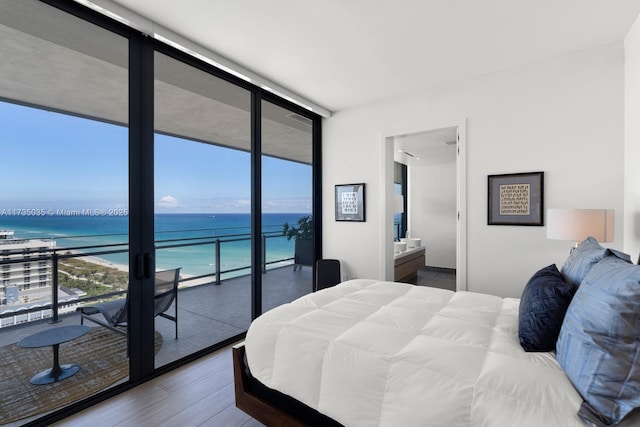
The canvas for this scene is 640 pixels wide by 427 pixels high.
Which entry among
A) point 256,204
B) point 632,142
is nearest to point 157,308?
point 256,204

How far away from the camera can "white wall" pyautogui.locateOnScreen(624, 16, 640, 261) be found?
2.23 m

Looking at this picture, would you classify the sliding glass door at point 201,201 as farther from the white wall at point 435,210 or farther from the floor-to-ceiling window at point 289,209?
the white wall at point 435,210

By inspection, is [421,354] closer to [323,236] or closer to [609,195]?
[609,195]

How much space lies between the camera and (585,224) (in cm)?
226

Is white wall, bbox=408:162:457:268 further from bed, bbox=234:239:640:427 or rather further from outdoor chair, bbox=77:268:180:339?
outdoor chair, bbox=77:268:180:339

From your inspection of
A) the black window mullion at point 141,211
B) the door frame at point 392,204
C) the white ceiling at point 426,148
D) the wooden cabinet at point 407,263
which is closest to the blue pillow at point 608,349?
the door frame at point 392,204

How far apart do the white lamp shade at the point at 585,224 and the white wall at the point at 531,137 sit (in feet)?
1.90

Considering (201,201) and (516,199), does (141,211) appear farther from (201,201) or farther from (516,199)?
(516,199)

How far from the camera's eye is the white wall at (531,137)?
2678mm

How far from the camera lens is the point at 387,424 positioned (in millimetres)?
1310

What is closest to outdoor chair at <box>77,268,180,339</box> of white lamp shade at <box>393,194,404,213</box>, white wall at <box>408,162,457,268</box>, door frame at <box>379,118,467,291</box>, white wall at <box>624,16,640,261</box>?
door frame at <box>379,118,467,291</box>

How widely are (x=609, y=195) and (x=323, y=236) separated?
10.5 ft

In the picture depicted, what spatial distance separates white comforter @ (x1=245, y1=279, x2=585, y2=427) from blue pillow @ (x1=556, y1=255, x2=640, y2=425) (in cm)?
7

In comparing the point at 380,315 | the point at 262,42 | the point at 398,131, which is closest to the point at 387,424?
the point at 380,315
